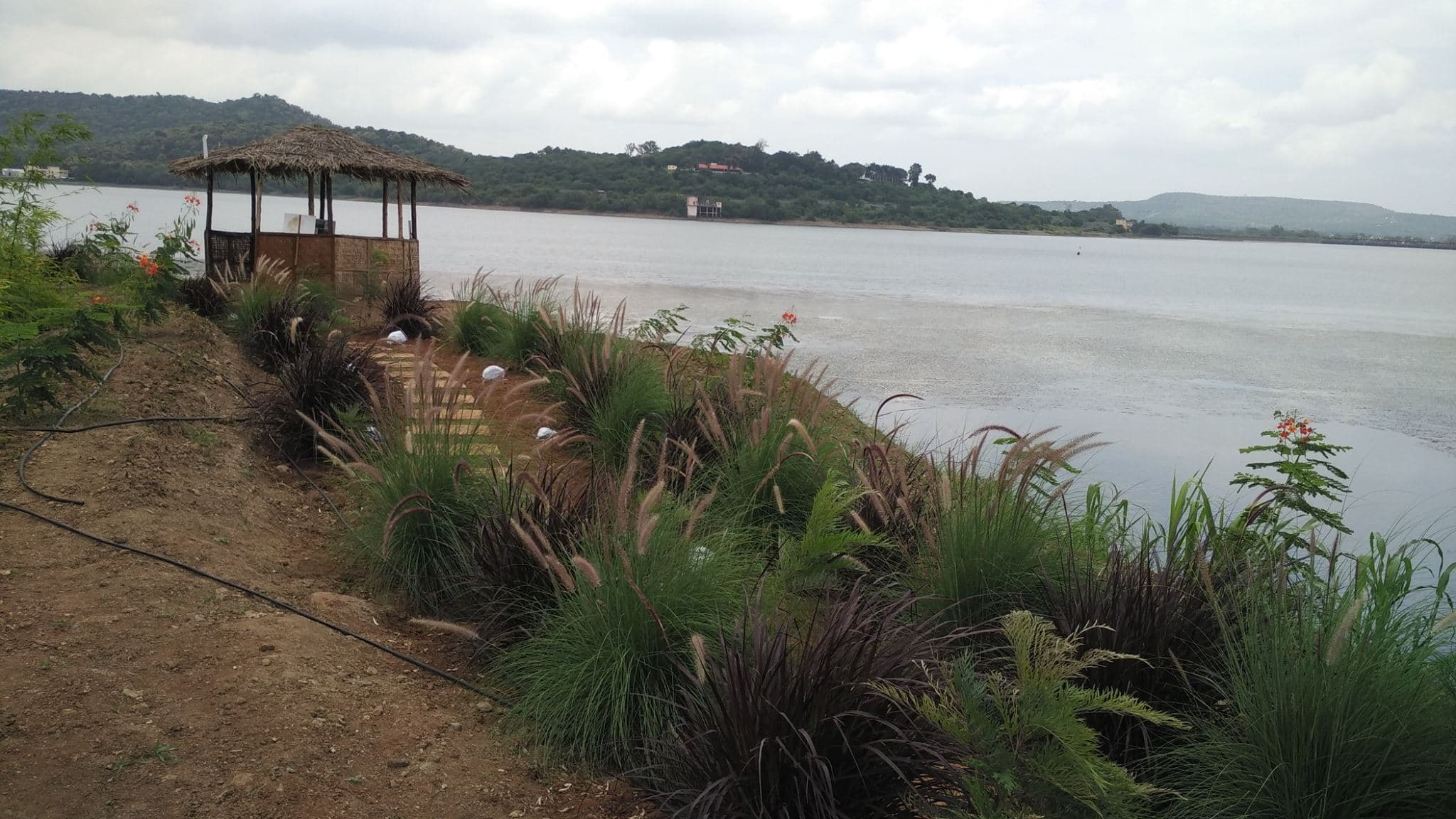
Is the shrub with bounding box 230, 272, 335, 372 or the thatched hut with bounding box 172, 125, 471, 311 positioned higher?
the thatched hut with bounding box 172, 125, 471, 311

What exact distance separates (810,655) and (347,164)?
14.4 metres

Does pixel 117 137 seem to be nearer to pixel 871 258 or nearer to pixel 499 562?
pixel 871 258

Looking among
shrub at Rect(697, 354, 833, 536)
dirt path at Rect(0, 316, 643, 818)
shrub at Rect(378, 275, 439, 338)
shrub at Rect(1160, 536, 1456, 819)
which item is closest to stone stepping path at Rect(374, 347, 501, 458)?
dirt path at Rect(0, 316, 643, 818)

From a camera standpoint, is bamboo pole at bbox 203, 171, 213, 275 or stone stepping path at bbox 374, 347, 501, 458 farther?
bamboo pole at bbox 203, 171, 213, 275

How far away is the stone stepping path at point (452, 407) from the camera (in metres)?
5.22

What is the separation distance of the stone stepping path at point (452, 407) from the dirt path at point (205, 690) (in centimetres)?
87

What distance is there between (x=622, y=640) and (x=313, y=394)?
443 cm

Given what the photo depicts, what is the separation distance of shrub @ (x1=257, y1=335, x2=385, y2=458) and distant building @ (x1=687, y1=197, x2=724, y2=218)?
87.8 meters

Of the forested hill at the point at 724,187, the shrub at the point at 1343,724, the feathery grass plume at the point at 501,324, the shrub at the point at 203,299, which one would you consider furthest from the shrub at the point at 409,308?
the forested hill at the point at 724,187

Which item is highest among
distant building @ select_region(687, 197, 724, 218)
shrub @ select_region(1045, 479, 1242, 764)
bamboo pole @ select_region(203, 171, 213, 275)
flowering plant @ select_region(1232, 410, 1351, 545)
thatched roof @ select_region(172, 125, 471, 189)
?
distant building @ select_region(687, 197, 724, 218)

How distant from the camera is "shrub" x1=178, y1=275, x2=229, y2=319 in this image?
41.5ft

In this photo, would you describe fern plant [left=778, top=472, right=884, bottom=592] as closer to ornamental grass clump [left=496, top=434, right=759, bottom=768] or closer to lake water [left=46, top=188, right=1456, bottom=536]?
ornamental grass clump [left=496, top=434, right=759, bottom=768]

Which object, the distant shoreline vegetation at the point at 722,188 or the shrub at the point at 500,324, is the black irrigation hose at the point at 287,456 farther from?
the distant shoreline vegetation at the point at 722,188

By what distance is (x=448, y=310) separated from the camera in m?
14.0
